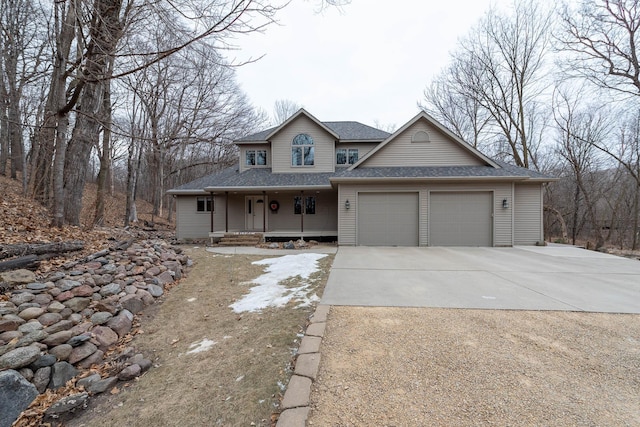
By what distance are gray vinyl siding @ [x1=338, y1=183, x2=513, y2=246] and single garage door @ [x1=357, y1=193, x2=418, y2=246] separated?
0.67ft

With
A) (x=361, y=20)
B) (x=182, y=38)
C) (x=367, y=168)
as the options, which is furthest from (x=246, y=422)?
(x=367, y=168)

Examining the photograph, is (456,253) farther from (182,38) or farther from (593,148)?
(593,148)

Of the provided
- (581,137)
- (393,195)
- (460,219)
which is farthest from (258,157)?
(581,137)

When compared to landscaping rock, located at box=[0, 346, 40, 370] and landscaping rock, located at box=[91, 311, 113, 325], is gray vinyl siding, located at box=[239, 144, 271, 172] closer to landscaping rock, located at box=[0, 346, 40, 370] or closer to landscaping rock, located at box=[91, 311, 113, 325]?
landscaping rock, located at box=[91, 311, 113, 325]

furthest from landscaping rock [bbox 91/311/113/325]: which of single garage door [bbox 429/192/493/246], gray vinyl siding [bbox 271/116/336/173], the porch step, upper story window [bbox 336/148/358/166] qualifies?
upper story window [bbox 336/148/358/166]

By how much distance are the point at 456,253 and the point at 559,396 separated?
22.6 ft

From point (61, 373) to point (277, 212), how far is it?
10.8 m

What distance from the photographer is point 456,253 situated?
8.58m

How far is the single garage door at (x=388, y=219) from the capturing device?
10375mm

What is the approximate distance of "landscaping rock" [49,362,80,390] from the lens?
9.43ft

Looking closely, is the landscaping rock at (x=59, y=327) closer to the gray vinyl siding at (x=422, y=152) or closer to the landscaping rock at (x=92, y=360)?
the landscaping rock at (x=92, y=360)

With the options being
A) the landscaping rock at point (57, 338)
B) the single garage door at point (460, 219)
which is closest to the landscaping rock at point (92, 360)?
the landscaping rock at point (57, 338)

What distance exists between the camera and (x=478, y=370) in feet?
8.11

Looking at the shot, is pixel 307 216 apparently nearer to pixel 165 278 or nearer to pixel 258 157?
pixel 258 157
